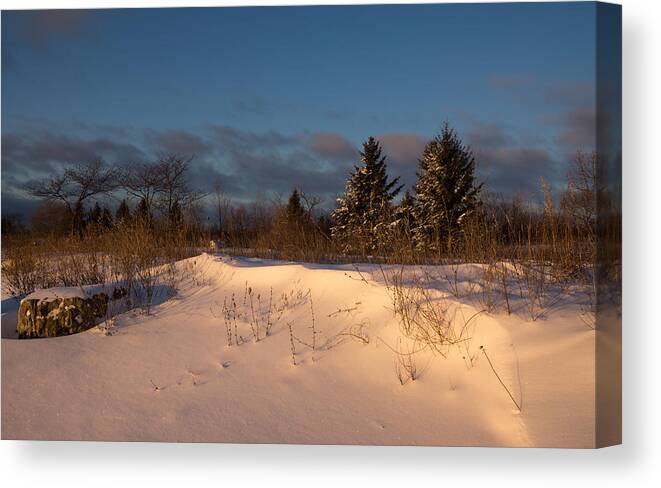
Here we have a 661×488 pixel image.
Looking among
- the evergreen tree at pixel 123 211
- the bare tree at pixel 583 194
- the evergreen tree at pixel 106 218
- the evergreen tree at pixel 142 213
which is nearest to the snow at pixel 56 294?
the evergreen tree at pixel 142 213

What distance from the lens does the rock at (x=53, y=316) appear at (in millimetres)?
3570

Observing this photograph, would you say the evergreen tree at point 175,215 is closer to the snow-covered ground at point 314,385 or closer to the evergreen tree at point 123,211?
the evergreen tree at point 123,211

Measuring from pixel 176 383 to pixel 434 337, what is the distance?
1682mm

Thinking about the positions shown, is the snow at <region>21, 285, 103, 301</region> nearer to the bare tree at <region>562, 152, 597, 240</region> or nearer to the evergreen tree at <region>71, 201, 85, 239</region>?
the evergreen tree at <region>71, 201, 85, 239</region>

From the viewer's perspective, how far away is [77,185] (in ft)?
15.8

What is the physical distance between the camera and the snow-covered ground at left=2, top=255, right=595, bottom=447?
237 centimetres

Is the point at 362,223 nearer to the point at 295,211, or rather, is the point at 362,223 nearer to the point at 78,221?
the point at 295,211

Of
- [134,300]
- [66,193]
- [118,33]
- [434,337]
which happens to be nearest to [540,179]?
[434,337]

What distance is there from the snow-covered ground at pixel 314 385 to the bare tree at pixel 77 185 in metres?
1.62

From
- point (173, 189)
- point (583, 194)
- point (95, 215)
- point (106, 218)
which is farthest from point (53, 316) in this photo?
point (583, 194)

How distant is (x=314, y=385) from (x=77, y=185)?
3776mm

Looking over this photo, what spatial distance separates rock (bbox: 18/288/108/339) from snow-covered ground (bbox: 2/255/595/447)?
0.73ft

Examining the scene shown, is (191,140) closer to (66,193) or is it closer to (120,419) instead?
(66,193)

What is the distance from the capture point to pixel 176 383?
2711mm
